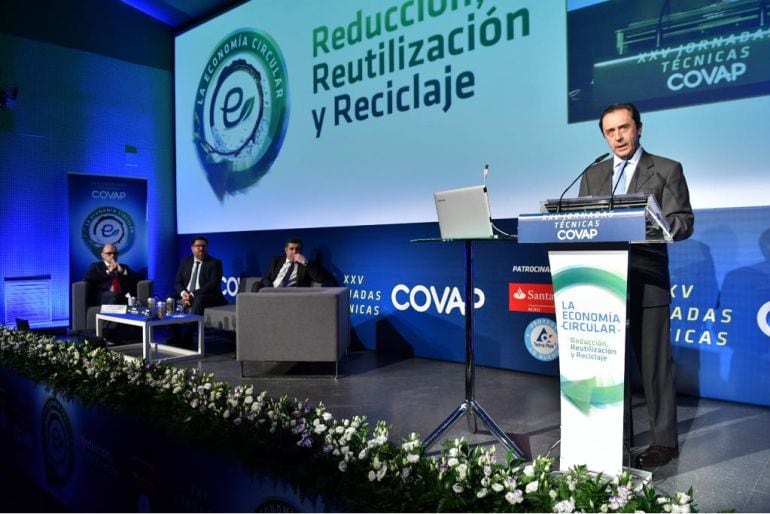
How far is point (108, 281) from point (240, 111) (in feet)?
8.52

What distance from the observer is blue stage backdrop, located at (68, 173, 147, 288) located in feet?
23.2

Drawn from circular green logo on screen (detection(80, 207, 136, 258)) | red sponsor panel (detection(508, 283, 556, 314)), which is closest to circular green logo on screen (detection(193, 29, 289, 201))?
circular green logo on screen (detection(80, 207, 136, 258))

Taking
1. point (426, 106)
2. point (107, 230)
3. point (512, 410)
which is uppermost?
point (426, 106)

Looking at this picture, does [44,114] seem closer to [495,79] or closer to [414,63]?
[414,63]

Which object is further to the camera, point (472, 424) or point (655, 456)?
point (472, 424)

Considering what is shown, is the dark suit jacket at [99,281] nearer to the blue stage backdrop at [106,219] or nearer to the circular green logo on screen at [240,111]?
the blue stage backdrop at [106,219]

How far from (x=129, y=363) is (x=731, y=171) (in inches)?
145

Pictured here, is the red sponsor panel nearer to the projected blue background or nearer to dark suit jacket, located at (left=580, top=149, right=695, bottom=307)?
the projected blue background

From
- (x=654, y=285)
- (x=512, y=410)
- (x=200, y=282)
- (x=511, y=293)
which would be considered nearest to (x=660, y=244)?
(x=654, y=285)

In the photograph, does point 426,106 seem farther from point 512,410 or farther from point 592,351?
point 592,351

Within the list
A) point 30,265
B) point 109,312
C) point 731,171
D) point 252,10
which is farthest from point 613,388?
point 30,265

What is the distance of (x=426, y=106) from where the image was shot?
5184 mm

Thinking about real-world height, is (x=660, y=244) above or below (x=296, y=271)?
above

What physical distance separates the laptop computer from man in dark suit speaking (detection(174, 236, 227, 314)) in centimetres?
421
